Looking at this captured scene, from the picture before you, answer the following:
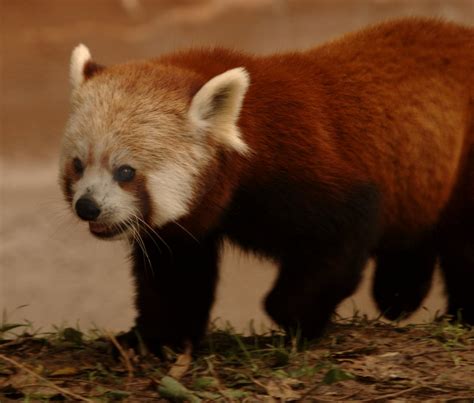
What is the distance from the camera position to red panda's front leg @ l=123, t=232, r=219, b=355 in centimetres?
453

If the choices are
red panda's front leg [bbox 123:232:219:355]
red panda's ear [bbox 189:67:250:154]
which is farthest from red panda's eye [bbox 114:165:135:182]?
red panda's front leg [bbox 123:232:219:355]

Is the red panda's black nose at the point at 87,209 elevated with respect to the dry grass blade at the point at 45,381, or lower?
elevated

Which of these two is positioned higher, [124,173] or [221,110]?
[221,110]

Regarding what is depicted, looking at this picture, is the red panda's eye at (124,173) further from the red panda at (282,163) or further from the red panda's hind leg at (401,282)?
the red panda's hind leg at (401,282)

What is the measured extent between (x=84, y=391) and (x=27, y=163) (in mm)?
3652

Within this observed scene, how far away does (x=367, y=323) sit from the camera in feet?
15.7

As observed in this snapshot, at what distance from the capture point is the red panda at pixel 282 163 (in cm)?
410

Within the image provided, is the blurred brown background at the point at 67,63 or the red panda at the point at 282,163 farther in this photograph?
the blurred brown background at the point at 67,63

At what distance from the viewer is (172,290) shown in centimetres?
464

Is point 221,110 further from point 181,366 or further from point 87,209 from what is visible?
point 181,366

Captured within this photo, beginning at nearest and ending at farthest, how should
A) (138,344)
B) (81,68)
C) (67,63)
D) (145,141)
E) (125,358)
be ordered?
(145,141), (125,358), (81,68), (138,344), (67,63)

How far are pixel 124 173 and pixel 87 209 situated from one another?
24cm

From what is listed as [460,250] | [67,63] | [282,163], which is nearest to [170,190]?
[282,163]

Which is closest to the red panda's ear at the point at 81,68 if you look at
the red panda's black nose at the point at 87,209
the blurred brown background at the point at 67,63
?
the red panda's black nose at the point at 87,209
